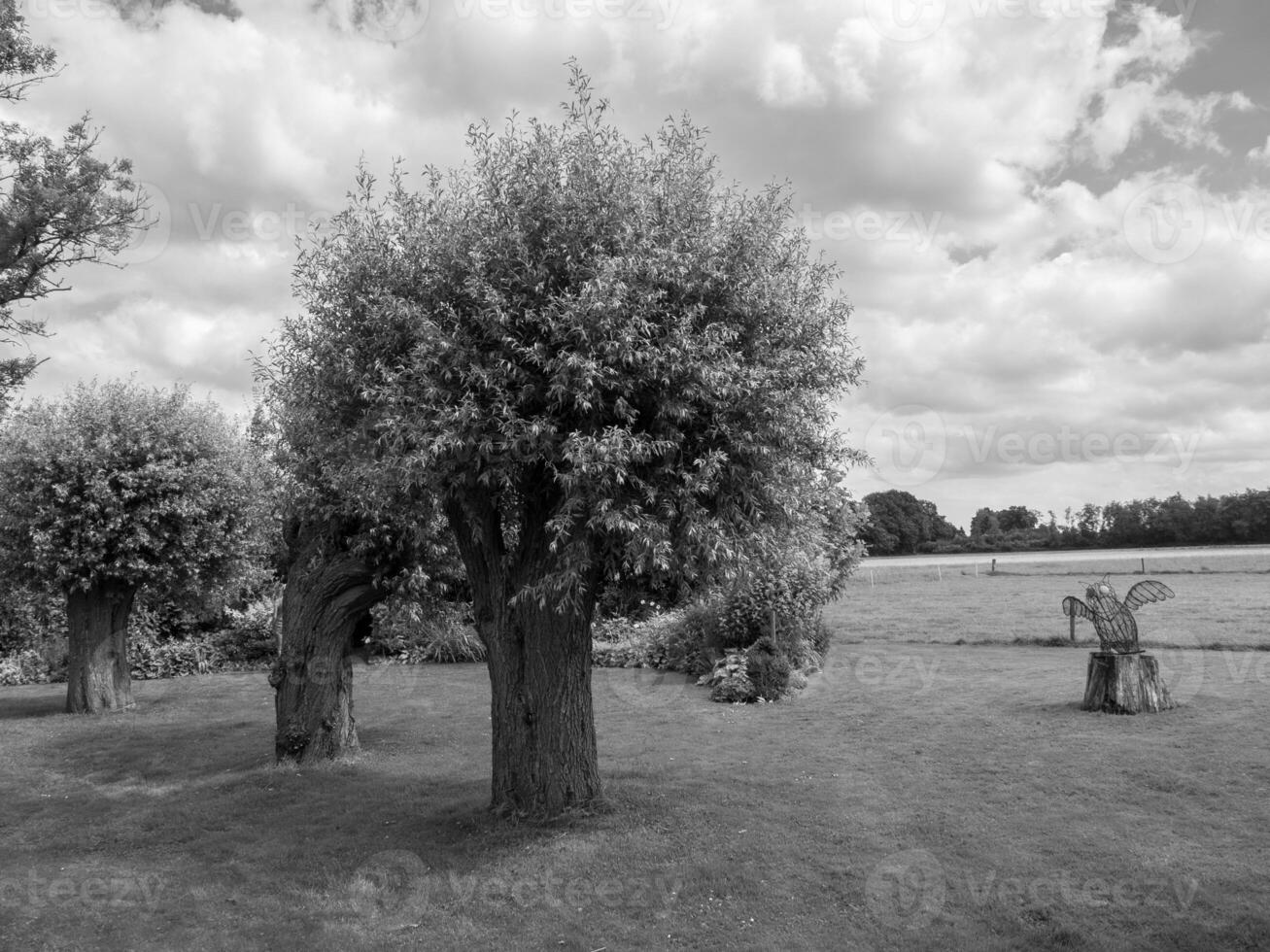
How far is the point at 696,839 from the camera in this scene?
10047mm

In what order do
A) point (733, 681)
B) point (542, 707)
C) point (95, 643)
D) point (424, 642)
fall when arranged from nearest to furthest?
point (542, 707) → point (95, 643) → point (733, 681) → point (424, 642)

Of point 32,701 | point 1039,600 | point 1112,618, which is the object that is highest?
point 1112,618

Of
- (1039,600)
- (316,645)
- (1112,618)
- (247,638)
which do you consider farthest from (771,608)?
(1039,600)

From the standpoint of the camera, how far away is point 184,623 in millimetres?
29547

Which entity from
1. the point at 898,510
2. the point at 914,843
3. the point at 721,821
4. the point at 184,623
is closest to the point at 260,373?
the point at 721,821

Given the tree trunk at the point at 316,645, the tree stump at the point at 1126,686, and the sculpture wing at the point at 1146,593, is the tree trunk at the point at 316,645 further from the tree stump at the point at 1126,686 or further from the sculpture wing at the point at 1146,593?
the sculpture wing at the point at 1146,593

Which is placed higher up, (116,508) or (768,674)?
(116,508)

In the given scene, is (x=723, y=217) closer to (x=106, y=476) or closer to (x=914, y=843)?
(x=914, y=843)

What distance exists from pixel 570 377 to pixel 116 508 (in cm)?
1431

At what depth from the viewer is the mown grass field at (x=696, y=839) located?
26.0 feet

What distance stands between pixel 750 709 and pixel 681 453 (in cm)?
1108

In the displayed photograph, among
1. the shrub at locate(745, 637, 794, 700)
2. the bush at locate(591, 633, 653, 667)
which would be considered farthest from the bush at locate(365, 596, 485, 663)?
the shrub at locate(745, 637, 794, 700)

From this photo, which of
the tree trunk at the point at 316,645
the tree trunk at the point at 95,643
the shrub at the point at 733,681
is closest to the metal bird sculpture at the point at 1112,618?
the shrub at the point at 733,681

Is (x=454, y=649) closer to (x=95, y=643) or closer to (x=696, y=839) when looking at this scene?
(x=95, y=643)
